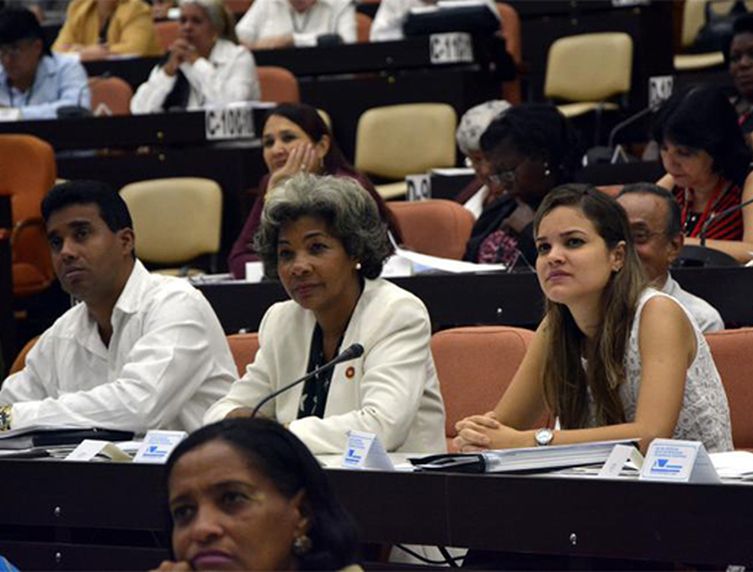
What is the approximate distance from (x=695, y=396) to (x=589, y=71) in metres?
5.91

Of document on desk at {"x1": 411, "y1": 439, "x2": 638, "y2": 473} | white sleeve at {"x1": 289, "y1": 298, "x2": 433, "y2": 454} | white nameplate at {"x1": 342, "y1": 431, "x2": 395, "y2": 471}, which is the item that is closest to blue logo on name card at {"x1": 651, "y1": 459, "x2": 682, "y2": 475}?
document on desk at {"x1": 411, "y1": 439, "x2": 638, "y2": 473}

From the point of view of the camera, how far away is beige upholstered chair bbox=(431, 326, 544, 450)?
446 cm

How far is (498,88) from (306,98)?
3.14 ft

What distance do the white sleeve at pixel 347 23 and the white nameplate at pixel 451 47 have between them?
1004 mm

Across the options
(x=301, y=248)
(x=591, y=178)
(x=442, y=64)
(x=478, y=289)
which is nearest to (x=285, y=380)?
(x=301, y=248)

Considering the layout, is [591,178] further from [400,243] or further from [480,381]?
[480,381]

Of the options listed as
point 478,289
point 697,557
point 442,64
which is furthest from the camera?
point 442,64

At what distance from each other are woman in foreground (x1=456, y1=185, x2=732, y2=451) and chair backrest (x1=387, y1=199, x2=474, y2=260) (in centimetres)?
244

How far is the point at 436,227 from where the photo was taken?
252 inches

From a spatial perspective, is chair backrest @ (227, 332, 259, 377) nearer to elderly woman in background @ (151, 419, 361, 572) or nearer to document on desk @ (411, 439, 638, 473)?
document on desk @ (411, 439, 638, 473)

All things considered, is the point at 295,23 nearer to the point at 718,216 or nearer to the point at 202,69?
the point at 202,69

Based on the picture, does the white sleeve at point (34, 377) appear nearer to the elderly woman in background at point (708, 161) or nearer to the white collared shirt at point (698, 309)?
the white collared shirt at point (698, 309)

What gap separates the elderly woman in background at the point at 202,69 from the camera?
8617 mm

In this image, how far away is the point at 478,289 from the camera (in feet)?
17.5
